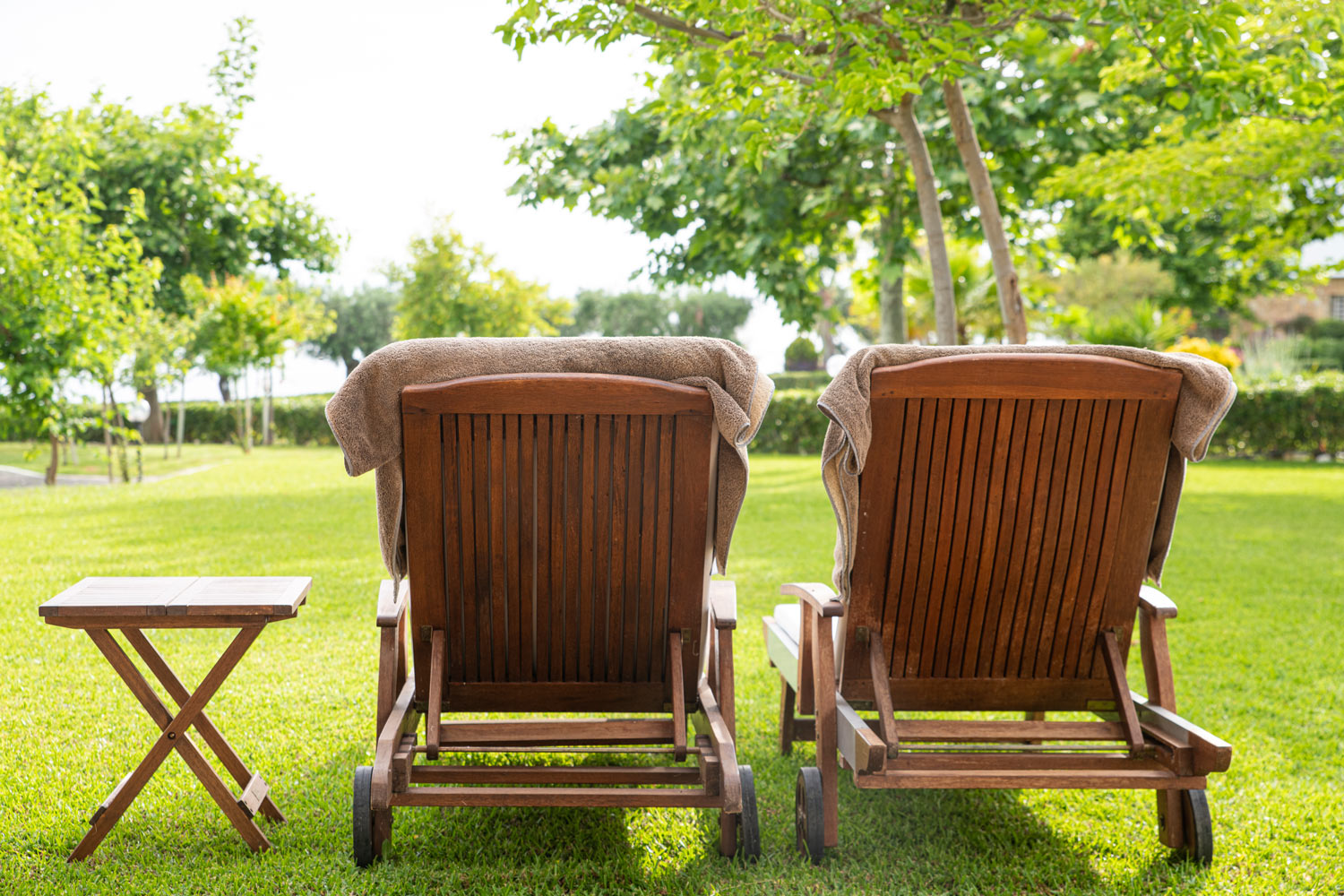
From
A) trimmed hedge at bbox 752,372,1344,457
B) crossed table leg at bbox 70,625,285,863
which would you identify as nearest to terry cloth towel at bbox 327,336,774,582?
crossed table leg at bbox 70,625,285,863

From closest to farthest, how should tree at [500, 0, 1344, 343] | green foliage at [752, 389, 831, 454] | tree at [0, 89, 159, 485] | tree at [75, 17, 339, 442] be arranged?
tree at [500, 0, 1344, 343], tree at [0, 89, 159, 485], tree at [75, 17, 339, 442], green foliage at [752, 389, 831, 454]

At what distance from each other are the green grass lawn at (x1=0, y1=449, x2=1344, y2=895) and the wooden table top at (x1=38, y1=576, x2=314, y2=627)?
67 centimetres

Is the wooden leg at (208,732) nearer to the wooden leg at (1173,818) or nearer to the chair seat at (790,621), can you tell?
the chair seat at (790,621)

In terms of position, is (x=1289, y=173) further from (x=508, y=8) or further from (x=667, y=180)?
(x=508, y=8)

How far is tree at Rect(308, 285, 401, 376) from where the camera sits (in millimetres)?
44250

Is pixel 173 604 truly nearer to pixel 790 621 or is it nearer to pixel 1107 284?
pixel 790 621

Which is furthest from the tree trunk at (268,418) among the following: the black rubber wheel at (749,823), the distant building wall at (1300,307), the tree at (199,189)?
the distant building wall at (1300,307)

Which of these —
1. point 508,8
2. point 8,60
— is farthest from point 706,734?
point 8,60

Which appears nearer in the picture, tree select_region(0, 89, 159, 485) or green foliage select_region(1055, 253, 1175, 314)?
tree select_region(0, 89, 159, 485)

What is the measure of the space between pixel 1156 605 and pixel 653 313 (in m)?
43.1

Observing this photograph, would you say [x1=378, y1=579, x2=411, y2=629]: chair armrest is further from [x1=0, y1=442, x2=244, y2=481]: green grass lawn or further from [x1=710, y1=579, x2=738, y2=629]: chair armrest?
[x1=0, y1=442, x2=244, y2=481]: green grass lawn

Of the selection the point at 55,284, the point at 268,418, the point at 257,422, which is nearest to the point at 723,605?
the point at 55,284

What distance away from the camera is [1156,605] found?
9.21ft

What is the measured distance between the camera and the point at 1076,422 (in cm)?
257
